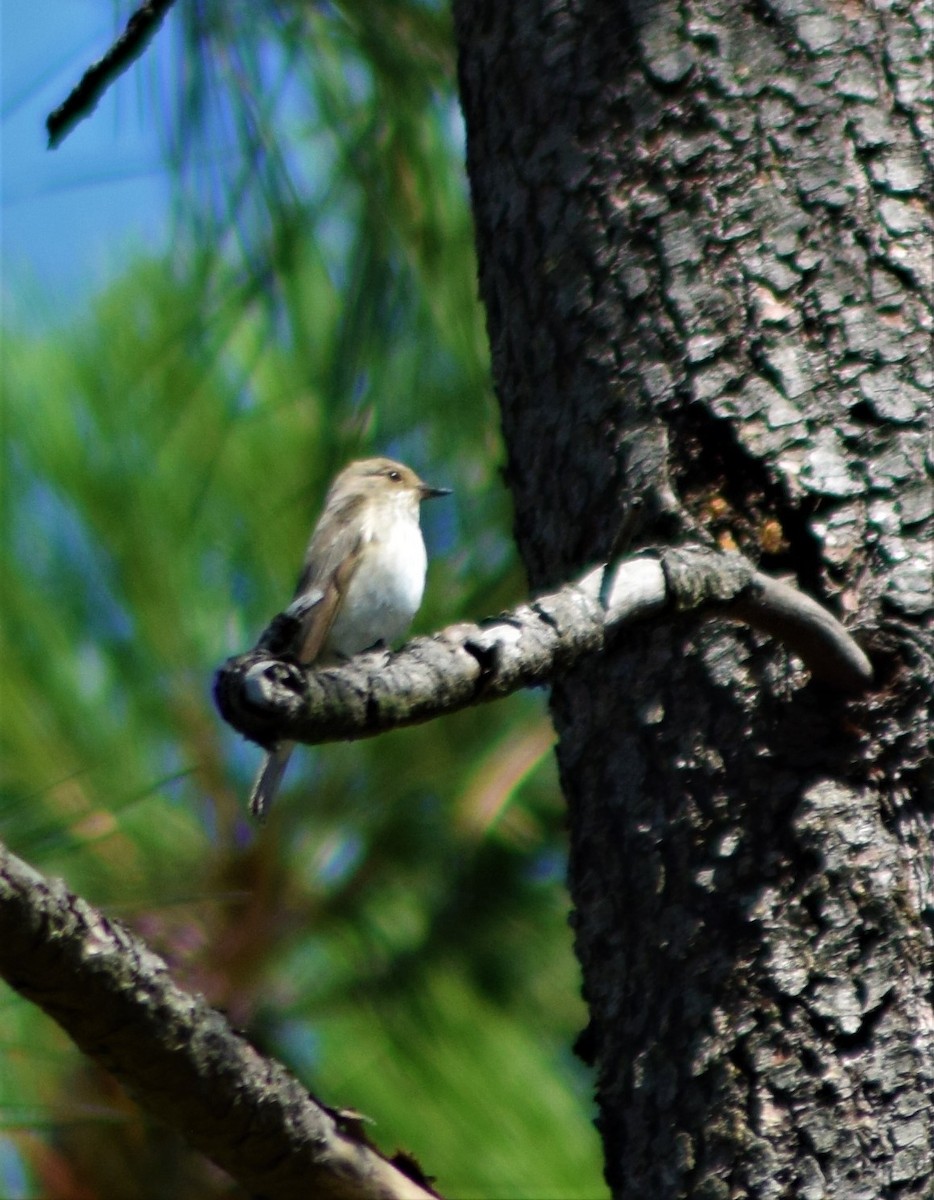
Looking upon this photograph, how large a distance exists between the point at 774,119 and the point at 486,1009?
1.73 m

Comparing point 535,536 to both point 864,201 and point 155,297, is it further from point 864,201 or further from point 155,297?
point 155,297

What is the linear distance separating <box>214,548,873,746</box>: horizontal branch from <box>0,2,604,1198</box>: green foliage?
50.4 inches

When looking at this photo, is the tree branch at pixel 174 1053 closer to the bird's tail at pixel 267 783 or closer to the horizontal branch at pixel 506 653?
the horizontal branch at pixel 506 653

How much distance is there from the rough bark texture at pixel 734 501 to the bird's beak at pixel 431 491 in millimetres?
904

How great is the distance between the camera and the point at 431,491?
275 cm

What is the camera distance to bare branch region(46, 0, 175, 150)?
1.71m

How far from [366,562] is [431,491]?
0.56 feet

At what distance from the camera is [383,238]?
253cm

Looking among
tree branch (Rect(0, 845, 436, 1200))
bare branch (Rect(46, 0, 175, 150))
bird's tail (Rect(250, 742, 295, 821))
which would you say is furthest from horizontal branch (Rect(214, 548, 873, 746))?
bird's tail (Rect(250, 742, 295, 821))

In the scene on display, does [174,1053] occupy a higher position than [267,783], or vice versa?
[267,783]

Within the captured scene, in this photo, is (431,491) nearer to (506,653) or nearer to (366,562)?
(366,562)

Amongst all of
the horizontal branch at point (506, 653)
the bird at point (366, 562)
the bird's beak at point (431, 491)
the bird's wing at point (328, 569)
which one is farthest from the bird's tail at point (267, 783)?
the horizontal branch at point (506, 653)

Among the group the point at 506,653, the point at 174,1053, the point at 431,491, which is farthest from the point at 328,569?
the point at 506,653

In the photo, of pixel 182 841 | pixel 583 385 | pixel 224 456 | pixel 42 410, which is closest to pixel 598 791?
pixel 583 385
